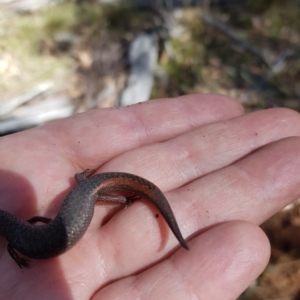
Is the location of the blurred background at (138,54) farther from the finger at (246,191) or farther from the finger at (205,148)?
the finger at (246,191)

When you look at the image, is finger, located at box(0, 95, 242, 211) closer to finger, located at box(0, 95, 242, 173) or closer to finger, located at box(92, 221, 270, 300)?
finger, located at box(0, 95, 242, 173)

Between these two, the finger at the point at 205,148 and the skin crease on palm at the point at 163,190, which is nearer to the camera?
the skin crease on palm at the point at 163,190

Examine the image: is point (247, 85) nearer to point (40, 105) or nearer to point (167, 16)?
point (167, 16)

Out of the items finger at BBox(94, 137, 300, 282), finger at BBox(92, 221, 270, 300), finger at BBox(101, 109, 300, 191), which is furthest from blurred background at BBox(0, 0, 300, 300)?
finger at BBox(92, 221, 270, 300)

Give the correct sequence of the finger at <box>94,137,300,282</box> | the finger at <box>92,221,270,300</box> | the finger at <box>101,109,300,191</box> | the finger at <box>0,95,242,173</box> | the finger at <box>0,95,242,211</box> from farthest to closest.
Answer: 1. the finger at <box>0,95,242,173</box>
2. the finger at <box>101,109,300,191</box>
3. the finger at <box>0,95,242,211</box>
4. the finger at <box>94,137,300,282</box>
5. the finger at <box>92,221,270,300</box>

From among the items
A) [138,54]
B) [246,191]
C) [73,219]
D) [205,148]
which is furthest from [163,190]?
[138,54]

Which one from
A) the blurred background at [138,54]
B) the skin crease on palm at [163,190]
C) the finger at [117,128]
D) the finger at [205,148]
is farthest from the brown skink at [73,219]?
the blurred background at [138,54]

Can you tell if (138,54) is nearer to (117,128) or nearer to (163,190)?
(117,128)
